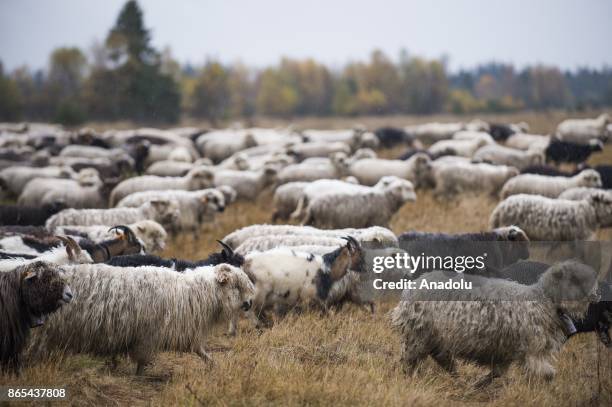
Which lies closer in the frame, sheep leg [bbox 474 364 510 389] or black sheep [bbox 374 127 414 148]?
sheep leg [bbox 474 364 510 389]

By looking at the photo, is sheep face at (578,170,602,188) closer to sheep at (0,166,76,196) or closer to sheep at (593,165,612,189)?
sheep at (593,165,612,189)

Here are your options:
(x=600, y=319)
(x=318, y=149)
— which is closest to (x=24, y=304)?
(x=600, y=319)

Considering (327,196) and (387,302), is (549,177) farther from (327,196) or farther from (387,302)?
(387,302)

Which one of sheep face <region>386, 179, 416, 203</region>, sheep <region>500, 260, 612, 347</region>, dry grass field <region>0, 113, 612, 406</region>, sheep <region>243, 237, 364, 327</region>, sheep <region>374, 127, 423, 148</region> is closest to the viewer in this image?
dry grass field <region>0, 113, 612, 406</region>

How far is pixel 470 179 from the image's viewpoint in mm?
19312

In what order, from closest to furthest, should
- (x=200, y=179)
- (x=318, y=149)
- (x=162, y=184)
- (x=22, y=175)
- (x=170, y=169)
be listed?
(x=162, y=184) → (x=200, y=179) → (x=22, y=175) → (x=170, y=169) → (x=318, y=149)

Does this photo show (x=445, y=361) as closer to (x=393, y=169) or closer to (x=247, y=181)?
(x=247, y=181)

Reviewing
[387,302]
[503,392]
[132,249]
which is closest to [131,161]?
[132,249]

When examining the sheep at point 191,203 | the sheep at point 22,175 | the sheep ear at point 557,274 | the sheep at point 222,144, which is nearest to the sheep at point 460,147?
the sheep at point 222,144

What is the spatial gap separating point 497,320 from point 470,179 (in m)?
13.0

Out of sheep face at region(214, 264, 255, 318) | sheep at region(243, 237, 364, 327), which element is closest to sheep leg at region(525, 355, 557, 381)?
sheep face at region(214, 264, 255, 318)

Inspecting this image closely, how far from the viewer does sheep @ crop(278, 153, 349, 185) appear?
778 inches

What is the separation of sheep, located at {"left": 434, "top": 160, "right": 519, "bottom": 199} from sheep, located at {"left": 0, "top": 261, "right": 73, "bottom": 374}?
14.3 metres

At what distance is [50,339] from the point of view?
6.77 m
